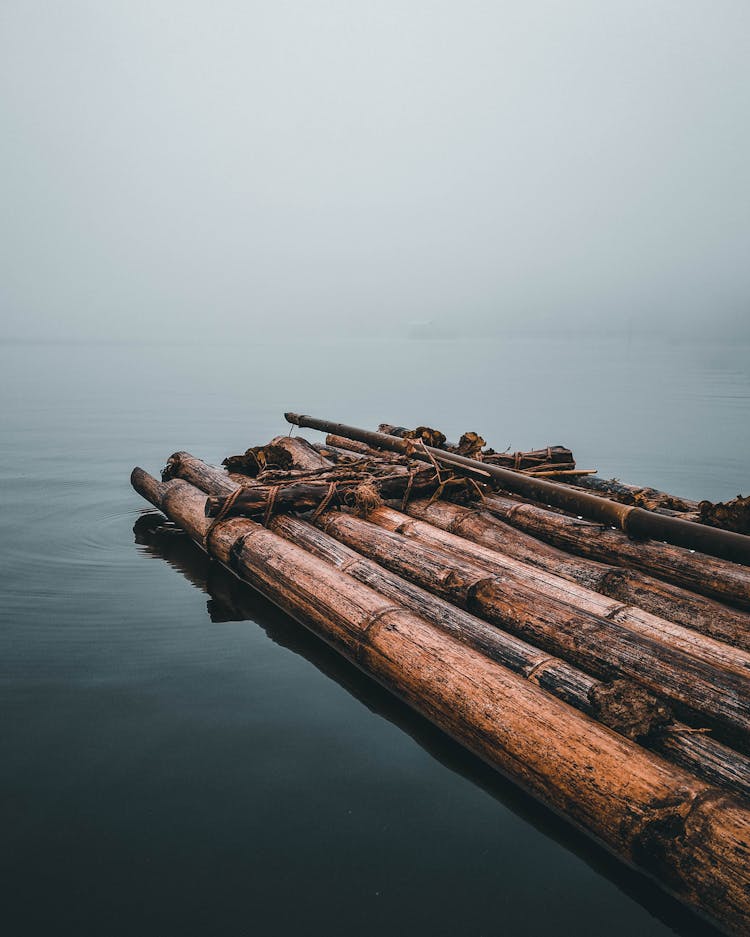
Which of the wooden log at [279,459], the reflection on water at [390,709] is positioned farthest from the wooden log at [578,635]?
the wooden log at [279,459]

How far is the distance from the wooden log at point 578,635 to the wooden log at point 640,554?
44.2 inches

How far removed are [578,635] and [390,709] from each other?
1.61m

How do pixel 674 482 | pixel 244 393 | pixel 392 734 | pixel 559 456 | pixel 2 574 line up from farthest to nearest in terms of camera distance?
pixel 244 393 < pixel 674 482 < pixel 559 456 < pixel 2 574 < pixel 392 734

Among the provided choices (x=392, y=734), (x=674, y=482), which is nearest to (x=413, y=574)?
(x=392, y=734)

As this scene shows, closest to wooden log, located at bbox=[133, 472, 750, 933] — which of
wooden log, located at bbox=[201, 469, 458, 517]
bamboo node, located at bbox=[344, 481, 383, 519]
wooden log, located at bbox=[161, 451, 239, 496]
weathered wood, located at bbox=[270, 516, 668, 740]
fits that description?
weathered wood, located at bbox=[270, 516, 668, 740]

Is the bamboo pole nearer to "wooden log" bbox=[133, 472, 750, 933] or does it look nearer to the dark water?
"wooden log" bbox=[133, 472, 750, 933]

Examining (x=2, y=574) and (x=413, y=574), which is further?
(x=2, y=574)

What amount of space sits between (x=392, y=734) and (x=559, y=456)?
6.53 meters

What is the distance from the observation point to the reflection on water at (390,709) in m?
3.16

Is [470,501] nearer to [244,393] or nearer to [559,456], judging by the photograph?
[559,456]

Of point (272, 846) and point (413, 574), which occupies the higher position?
point (413, 574)

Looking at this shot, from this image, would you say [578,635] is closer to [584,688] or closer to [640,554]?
[584,688]

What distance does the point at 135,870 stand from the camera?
10.9ft

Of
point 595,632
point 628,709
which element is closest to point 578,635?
point 595,632
